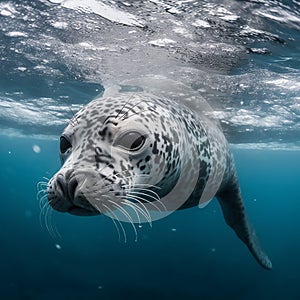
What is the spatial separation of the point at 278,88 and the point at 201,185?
7.54m

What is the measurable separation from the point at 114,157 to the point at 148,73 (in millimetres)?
7078

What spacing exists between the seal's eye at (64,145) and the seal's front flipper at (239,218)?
→ 12.4 feet

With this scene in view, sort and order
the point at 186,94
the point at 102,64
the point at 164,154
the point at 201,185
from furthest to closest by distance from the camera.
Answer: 1. the point at 186,94
2. the point at 102,64
3. the point at 201,185
4. the point at 164,154

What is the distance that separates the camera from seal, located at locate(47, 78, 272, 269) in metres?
2.74

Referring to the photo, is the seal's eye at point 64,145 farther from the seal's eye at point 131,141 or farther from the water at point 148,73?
the water at point 148,73

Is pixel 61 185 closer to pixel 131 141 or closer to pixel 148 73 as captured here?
pixel 131 141

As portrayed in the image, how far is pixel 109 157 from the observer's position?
2.96 meters

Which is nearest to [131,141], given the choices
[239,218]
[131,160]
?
[131,160]

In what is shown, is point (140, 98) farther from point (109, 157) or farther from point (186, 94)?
point (186, 94)

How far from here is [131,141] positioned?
10.2ft

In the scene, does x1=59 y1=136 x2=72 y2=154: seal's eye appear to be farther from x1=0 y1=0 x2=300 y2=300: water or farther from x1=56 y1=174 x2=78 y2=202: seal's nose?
x1=0 y1=0 x2=300 y2=300: water

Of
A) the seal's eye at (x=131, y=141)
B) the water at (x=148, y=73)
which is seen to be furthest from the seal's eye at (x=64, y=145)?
the water at (x=148, y=73)

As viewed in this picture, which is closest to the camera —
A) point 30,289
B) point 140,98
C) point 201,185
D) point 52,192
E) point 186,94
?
point 52,192

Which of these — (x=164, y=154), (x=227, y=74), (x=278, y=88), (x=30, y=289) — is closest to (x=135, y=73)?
(x=227, y=74)
